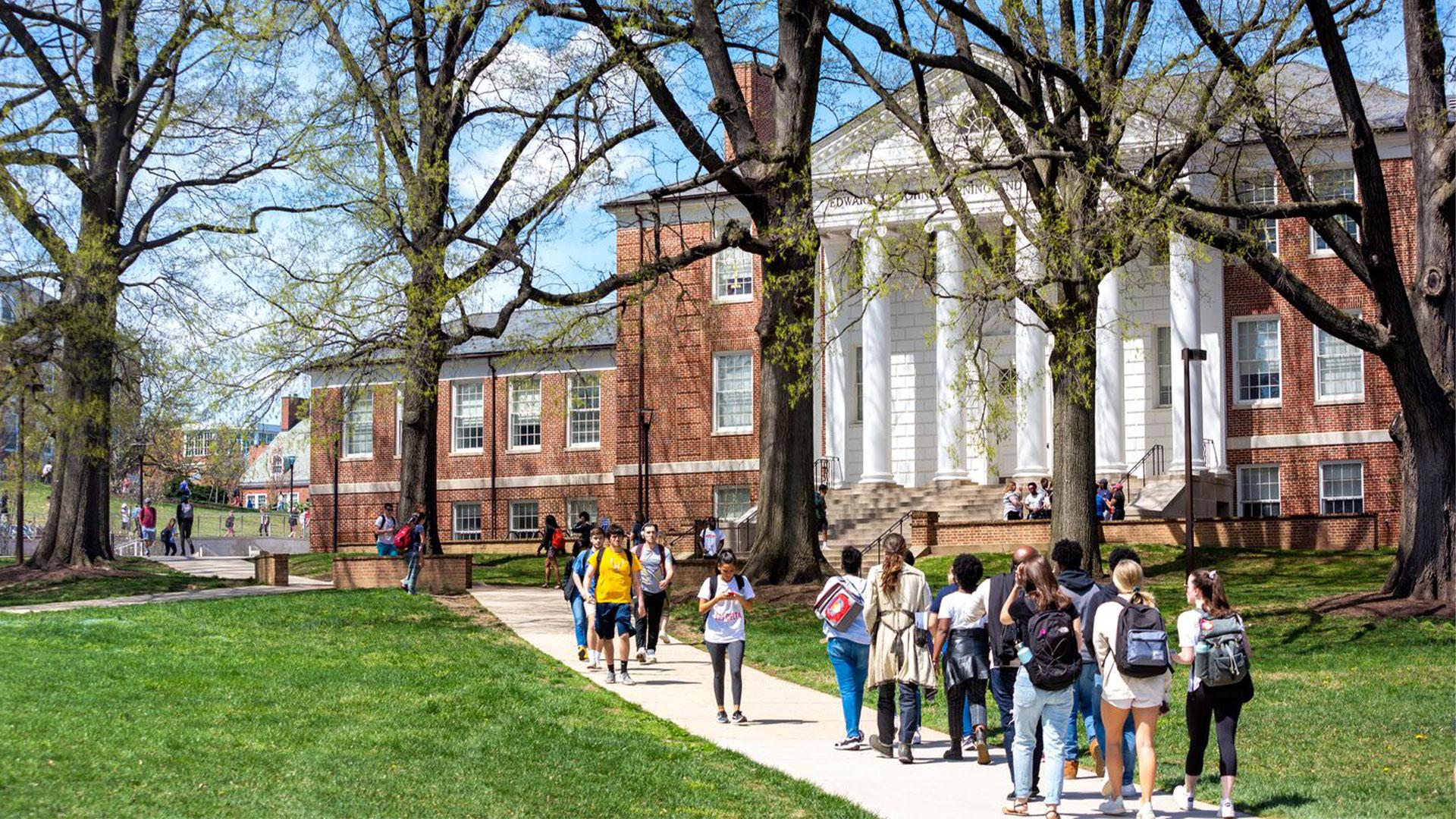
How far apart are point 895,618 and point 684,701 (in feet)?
13.3

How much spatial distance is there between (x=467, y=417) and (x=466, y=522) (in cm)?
340

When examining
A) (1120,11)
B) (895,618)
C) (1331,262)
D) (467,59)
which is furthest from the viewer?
(1331,262)

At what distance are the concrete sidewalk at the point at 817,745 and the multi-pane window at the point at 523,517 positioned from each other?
1144 inches

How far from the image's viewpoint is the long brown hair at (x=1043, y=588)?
10.5 m

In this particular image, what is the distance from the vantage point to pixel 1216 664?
34.1ft

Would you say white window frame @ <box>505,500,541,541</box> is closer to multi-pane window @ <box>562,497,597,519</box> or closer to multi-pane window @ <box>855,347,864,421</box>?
multi-pane window @ <box>562,497,597,519</box>

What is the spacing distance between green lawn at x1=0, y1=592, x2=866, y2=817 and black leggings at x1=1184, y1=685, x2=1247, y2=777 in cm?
238

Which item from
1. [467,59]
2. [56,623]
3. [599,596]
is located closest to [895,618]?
[599,596]

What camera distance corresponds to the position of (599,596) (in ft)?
55.8

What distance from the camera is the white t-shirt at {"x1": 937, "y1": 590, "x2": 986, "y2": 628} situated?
12.3m

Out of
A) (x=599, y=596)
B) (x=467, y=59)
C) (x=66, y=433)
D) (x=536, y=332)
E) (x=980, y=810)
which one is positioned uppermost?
(x=467, y=59)

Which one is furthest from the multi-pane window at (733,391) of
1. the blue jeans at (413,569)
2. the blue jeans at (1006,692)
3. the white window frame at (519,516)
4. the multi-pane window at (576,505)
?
the blue jeans at (1006,692)

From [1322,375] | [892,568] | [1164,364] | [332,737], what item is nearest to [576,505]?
[1164,364]

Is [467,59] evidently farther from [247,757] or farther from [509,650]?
[247,757]
